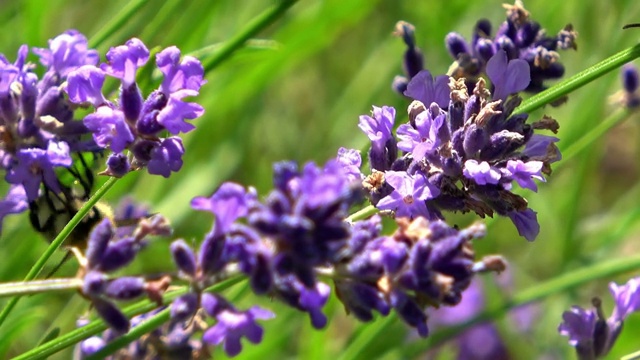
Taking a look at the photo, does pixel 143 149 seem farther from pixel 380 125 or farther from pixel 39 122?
pixel 380 125

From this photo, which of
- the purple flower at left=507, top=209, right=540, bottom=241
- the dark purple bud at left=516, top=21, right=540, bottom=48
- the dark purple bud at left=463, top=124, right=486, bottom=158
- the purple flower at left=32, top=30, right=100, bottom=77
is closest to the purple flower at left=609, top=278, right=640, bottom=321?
the purple flower at left=507, top=209, right=540, bottom=241

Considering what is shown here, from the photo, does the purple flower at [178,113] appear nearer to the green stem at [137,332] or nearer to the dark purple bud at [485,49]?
the green stem at [137,332]

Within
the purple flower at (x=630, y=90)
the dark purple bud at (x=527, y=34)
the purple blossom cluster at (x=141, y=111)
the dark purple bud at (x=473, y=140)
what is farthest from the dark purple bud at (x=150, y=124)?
the purple flower at (x=630, y=90)

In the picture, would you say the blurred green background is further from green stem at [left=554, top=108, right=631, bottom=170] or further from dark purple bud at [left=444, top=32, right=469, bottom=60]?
dark purple bud at [left=444, top=32, right=469, bottom=60]

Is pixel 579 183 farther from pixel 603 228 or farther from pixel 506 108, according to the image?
pixel 506 108

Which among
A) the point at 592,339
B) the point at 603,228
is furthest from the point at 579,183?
the point at 592,339
